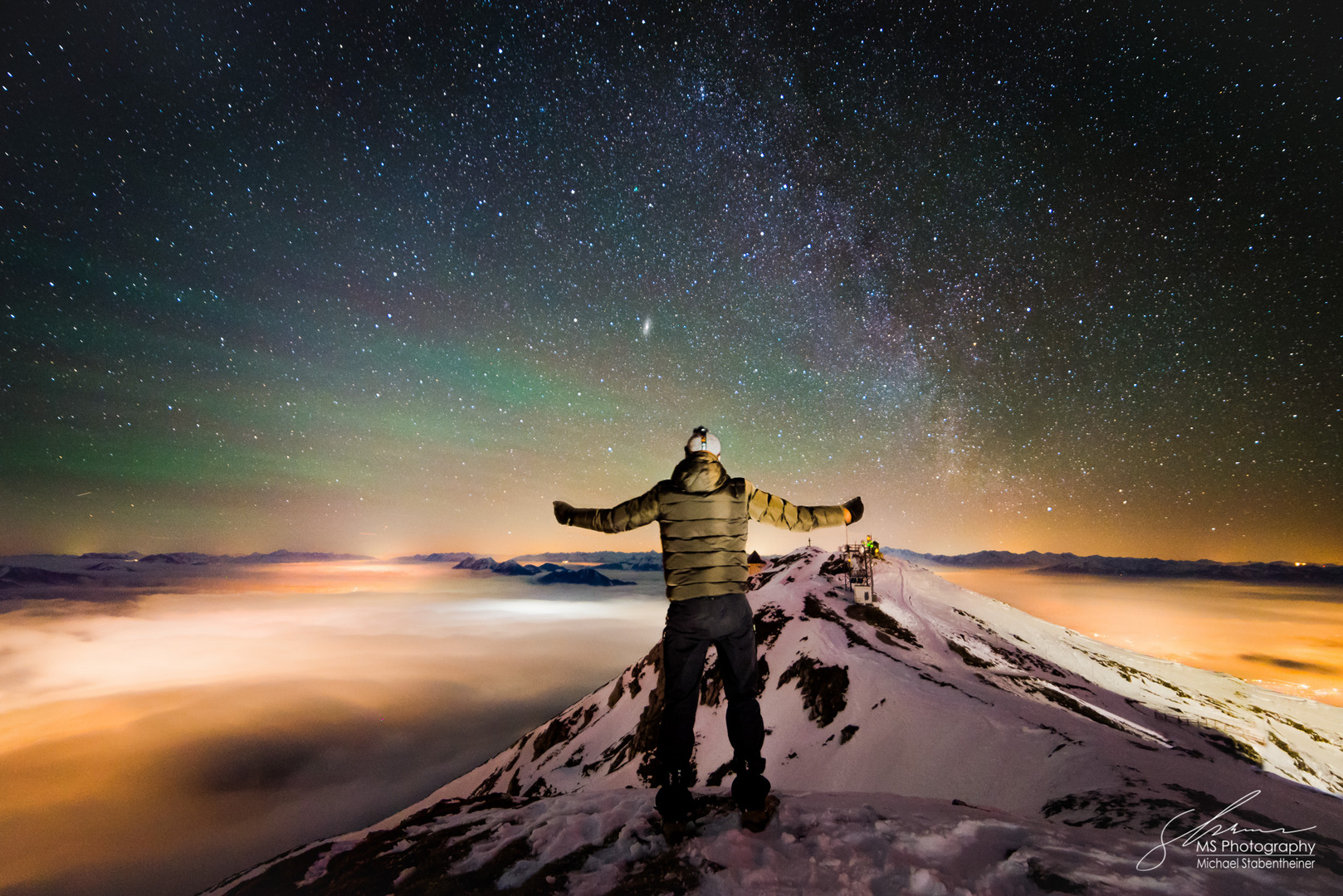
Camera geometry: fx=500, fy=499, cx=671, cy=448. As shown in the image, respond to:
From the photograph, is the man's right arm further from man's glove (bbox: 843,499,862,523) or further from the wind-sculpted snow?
the wind-sculpted snow

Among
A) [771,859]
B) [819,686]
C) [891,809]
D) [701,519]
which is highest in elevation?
[701,519]

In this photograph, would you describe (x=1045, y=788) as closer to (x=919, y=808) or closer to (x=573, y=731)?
(x=919, y=808)

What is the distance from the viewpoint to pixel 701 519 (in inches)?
232

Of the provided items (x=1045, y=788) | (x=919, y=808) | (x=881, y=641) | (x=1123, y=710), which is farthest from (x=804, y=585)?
(x=919, y=808)

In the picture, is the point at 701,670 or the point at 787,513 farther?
the point at 787,513

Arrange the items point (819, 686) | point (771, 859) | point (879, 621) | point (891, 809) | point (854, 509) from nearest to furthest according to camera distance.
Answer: point (771, 859), point (891, 809), point (854, 509), point (819, 686), point (879, 621)

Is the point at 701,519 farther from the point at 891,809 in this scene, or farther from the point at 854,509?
the point at 891,809

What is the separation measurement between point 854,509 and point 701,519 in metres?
1.93

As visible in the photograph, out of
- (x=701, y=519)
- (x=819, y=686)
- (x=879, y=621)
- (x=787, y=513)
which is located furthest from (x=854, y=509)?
(x=879, y=621)

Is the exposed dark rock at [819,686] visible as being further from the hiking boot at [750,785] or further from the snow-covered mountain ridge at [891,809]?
the hiking boot at [750,785]

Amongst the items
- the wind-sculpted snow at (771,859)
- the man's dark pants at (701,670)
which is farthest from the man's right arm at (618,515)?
the wind-sculpted snow at (771,859)

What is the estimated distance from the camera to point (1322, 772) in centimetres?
5328

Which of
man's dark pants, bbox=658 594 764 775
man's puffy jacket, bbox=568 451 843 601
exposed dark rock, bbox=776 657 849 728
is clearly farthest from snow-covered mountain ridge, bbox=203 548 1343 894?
man's puffy jacket, bbox=568 451 843 601

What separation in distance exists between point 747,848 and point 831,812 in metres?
1.24
